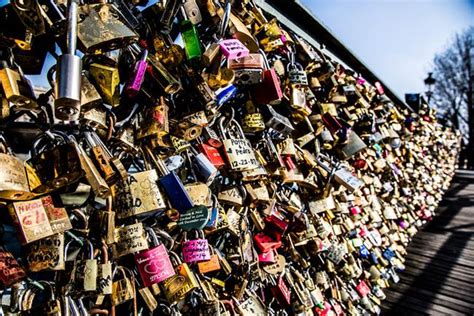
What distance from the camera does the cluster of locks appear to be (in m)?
0.71

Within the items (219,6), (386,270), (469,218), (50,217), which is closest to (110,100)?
(50,217)

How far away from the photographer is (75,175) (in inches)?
27.3

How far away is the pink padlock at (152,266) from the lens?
2.91 ft

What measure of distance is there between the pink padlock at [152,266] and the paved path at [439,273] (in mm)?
1919

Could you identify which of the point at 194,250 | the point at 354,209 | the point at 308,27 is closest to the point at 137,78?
the point at 194,250

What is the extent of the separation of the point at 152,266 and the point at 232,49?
0.64m

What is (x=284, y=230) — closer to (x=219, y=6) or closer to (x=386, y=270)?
(x=219, y=6)

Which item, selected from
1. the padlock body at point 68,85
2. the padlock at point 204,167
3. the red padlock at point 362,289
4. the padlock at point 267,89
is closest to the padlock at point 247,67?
the padlock at point 267,89

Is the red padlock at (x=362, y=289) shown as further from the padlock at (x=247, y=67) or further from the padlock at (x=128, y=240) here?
the padlock at (x=128, y=240)

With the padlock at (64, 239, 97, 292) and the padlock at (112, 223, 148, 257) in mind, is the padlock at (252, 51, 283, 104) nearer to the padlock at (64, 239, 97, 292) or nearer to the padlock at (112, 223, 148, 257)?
the padlock at (112, 223, 148, 257)

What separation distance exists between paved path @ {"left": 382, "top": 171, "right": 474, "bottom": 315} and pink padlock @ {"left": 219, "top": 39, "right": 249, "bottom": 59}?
79.4 inches

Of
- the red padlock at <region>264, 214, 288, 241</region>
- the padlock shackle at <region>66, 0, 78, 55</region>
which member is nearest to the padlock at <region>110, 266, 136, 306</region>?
the padlock shackle at <region>66, 0, 78, 55</region>

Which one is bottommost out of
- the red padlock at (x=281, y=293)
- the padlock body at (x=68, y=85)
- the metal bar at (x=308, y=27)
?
the red padlock at (x=281, y=293)

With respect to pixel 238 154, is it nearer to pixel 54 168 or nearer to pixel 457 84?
pixel 54 168
